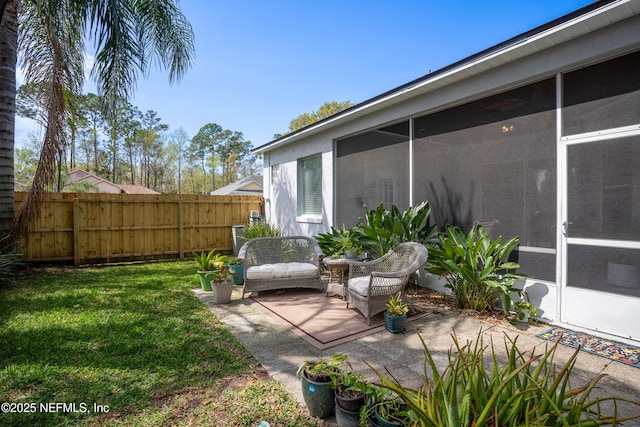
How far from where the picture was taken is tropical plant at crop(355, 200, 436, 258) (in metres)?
4.88

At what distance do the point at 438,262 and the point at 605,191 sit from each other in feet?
6.31

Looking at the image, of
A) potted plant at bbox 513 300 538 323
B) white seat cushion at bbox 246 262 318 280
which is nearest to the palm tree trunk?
white seat cushion at bbox 246 262 318 280

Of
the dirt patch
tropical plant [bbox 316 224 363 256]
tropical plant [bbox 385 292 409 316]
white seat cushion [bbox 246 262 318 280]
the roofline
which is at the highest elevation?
the roofline

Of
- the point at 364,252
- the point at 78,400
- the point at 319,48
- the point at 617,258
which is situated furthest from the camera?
the point at 319,48

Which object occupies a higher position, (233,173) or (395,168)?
(233,173)

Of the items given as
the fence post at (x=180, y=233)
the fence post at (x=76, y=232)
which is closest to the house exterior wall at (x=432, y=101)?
the fence post at (x=180, y=233)

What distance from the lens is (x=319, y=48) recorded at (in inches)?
366

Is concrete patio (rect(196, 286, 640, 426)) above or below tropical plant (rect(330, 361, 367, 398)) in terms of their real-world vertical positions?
below

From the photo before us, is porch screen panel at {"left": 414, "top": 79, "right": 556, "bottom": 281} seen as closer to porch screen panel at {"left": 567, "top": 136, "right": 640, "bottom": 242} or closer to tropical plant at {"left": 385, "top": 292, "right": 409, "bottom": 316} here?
porch screen panel at {"left": 567, "top": 136, "right": 640, "bottom": 242}

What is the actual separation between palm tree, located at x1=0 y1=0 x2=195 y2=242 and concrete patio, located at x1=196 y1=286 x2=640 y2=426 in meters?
5.23

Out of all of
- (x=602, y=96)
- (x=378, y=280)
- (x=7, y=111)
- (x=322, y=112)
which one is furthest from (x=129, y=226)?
(x=322, y=112)

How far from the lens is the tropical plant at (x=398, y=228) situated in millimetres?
4885

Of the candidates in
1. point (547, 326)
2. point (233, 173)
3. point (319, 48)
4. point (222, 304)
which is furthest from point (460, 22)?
point (233, 173)

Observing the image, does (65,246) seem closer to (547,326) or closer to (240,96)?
(240,96)
